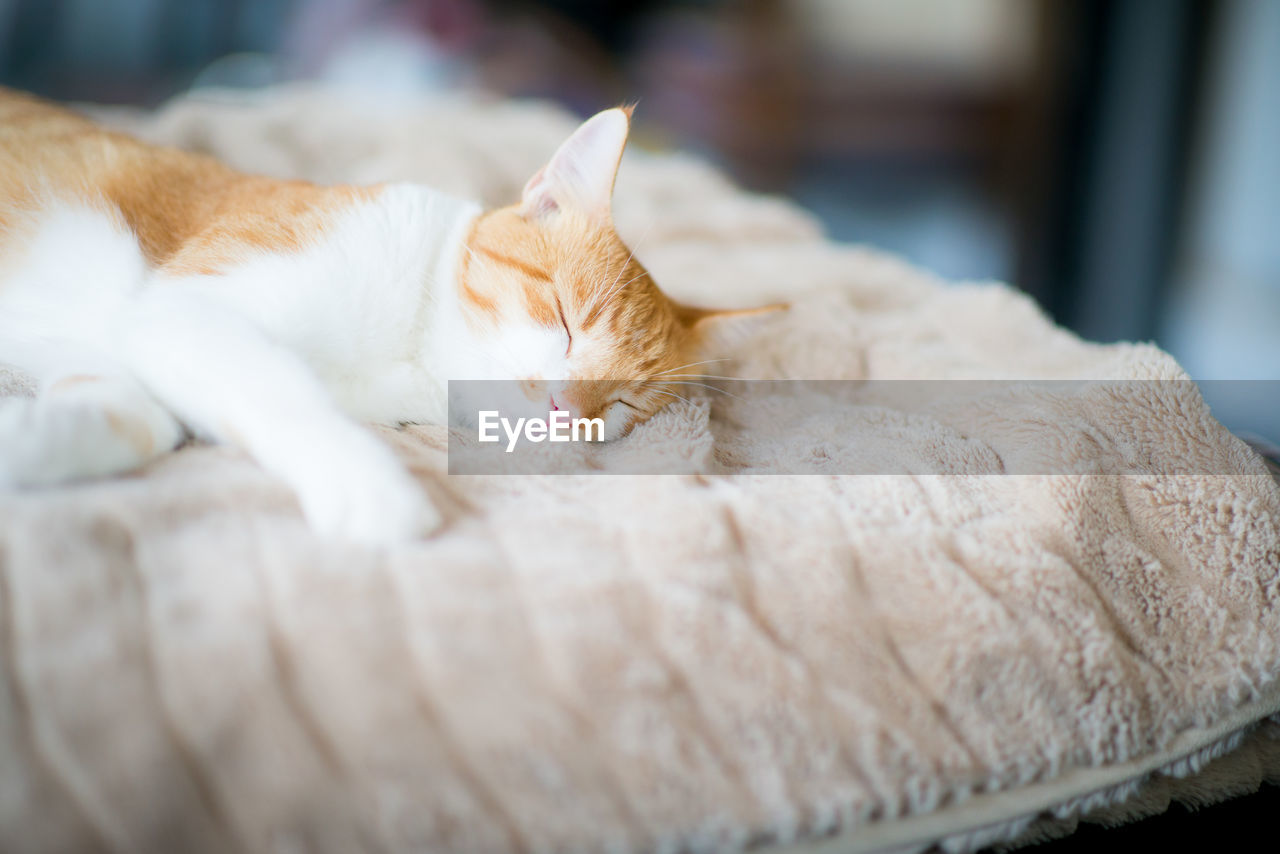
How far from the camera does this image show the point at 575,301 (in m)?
1.11

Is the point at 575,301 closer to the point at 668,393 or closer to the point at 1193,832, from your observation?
the point at 668,393

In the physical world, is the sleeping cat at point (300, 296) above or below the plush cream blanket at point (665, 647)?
above

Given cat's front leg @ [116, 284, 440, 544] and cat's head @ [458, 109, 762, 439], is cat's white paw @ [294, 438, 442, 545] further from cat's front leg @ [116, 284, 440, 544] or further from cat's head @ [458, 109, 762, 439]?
cat's head @ [458, 109, 762, 439]

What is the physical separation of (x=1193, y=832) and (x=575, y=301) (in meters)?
0.96

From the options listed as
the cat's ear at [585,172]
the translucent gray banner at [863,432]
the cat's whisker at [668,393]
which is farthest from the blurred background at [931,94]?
the cat's ear at [585,172]

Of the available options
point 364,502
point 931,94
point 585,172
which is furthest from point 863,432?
point 931,94

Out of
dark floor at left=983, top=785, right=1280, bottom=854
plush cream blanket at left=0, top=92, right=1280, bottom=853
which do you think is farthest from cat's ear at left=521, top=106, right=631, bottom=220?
dark floor at left=983, top=785, right=1280, bottom=854

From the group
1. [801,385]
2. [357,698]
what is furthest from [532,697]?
[801,385]

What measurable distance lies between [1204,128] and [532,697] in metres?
3.82

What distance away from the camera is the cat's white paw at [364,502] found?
2.28 feet

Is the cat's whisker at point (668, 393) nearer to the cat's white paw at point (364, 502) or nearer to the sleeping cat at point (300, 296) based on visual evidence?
the sleeping cat at point (300, 296)

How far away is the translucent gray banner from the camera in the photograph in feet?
3.03

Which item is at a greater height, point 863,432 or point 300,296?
point 300,296

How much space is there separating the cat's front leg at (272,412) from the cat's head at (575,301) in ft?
0.98
